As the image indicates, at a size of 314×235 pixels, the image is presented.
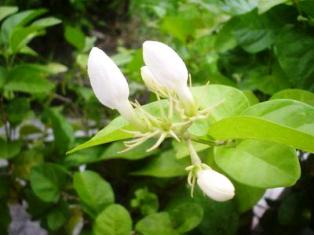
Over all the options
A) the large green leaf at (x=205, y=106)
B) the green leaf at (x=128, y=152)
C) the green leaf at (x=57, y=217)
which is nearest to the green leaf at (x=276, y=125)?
the large green leaf at (x=205, y=106)

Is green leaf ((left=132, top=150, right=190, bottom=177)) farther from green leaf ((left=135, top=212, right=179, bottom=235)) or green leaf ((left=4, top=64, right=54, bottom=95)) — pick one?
green leaf ((left=4, top=64, right=54, bottom=95))

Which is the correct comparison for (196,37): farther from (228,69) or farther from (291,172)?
(291,172)

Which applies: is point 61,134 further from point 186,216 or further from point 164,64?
point 164,64

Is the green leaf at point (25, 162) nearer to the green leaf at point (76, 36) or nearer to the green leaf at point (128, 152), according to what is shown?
the green leaf at point (128, 152)

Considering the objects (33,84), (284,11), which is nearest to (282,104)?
(284,11)

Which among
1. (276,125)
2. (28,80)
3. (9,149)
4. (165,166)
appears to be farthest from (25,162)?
(276,125)

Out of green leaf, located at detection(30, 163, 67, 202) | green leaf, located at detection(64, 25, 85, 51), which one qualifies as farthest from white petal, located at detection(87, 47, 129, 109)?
green leaf, located at detection(64, 25, 85, 51)
